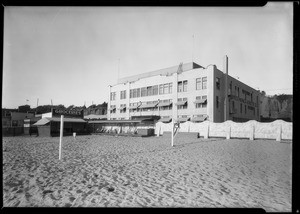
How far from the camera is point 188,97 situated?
32219 mm

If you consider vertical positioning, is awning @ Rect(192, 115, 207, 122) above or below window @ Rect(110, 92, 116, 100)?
below

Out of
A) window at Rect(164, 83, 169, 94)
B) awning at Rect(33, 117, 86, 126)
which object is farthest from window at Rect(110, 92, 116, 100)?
window at Rect(164, 83, 169, 94)

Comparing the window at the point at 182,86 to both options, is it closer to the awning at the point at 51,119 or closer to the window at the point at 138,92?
the window at the point at 138,92

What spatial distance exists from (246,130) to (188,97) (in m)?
13.3

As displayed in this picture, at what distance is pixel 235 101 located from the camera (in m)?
34.7

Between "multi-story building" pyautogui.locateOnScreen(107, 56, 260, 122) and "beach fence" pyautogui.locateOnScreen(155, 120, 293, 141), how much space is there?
563 centimetres

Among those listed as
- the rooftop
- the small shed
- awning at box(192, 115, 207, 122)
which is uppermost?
the rooftop

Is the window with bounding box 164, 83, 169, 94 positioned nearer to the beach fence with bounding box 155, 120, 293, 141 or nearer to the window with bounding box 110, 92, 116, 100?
the beach fence with bounding box 155, 120, 293, 141

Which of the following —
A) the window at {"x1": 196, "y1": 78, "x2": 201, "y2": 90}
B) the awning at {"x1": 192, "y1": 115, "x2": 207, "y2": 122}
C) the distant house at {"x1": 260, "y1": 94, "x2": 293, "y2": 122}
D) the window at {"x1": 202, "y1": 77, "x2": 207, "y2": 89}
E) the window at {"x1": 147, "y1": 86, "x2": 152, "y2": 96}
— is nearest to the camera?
the awning at {"x1": 192, "y1": 115, "x2": 207, "y2": 122}

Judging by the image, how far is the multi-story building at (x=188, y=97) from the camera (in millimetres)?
30078

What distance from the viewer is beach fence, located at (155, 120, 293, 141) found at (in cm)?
1727
